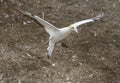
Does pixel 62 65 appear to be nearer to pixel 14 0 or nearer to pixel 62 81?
pixel 62 81

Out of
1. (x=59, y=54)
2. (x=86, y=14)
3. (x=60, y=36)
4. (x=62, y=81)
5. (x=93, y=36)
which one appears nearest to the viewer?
(x=60, y=36)

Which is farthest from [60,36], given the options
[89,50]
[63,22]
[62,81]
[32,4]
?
[32,4]

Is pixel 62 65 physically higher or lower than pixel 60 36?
lower

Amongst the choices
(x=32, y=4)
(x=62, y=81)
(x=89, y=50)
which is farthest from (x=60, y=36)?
(x=32, y=4)

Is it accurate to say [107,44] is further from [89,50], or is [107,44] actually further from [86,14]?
[86,14]

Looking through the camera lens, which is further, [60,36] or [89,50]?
[89,50]

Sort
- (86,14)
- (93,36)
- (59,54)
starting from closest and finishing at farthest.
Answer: (59,54)
(93,36)
(86,14)
